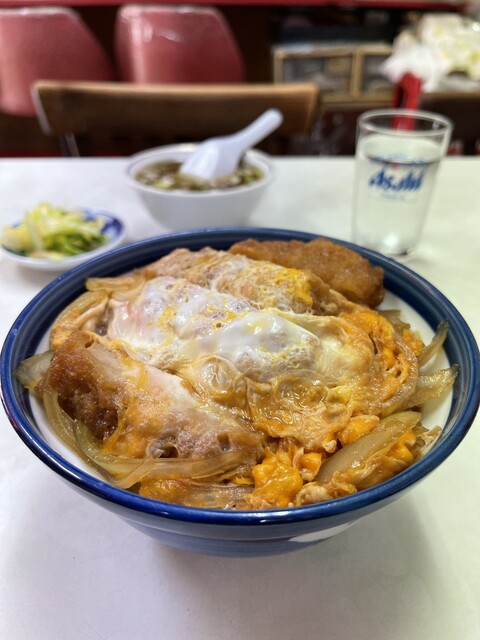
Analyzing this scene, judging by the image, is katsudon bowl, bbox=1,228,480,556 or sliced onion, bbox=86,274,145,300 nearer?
katsudon bowl, bbox=1,228,480,556

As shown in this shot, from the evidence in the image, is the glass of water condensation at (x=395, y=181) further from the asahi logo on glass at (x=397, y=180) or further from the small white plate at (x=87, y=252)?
the small white plate at (x=87, y=252)

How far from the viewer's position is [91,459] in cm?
61

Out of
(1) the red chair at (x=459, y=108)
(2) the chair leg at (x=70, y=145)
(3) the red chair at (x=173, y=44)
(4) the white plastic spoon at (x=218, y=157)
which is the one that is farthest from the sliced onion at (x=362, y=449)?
(3) the red chair at (x=173, y=44)

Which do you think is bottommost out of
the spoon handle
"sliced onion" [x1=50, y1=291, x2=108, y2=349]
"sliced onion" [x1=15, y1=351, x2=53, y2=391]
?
"sliced onion" [x1=50, y1=291, x2=108, y2=349]

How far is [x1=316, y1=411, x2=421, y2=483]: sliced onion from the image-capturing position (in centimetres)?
58

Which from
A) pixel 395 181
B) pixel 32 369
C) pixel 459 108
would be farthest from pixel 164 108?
pixel 32 369

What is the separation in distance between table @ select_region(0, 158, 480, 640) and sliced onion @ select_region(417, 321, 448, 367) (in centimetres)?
18

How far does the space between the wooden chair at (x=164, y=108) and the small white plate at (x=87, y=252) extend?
766mm

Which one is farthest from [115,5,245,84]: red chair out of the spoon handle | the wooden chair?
the spoon handle

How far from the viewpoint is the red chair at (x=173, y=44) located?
323 cm

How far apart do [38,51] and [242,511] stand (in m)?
3.53

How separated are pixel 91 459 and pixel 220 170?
41.5 inches

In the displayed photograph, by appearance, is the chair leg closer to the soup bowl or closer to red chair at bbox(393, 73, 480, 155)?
the soup bowl

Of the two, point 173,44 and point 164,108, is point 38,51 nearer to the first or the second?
point 173,44
